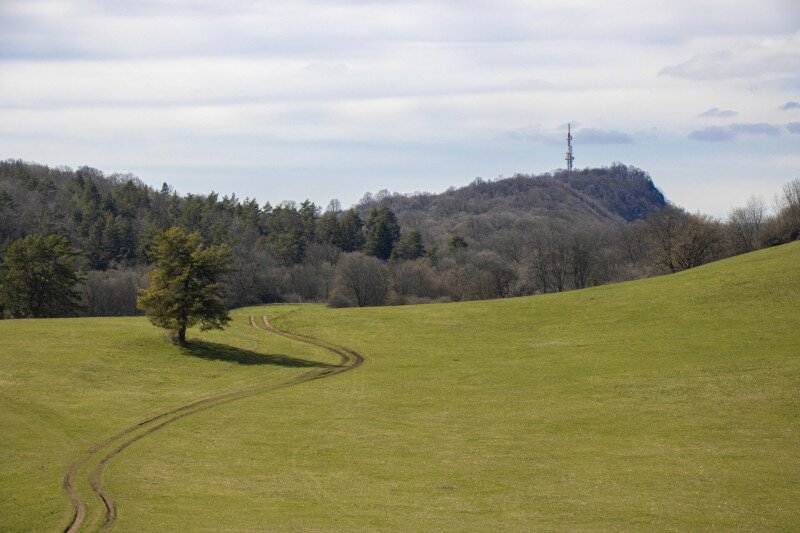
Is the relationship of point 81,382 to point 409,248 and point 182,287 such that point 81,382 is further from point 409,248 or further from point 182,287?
point 409,248

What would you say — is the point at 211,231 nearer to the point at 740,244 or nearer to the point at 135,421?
the point at 740,244

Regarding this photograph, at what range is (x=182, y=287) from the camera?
61.8 m

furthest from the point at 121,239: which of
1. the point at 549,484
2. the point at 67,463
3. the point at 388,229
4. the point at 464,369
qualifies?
the point at 549,484

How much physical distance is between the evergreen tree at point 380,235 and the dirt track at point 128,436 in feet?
315

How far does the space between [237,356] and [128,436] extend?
70.9 feet

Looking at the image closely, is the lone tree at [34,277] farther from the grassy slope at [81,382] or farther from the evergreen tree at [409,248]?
the evergreen tree at [409,248]

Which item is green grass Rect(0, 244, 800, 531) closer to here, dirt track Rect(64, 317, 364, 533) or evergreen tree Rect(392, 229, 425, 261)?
dirt track Rect(64, 317, 364, 533)

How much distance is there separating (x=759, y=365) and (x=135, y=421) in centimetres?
3927

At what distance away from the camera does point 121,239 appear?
492ft

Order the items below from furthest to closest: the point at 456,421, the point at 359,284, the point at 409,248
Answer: the point at 409,248 → the point at 359,284 → the point at 456,421

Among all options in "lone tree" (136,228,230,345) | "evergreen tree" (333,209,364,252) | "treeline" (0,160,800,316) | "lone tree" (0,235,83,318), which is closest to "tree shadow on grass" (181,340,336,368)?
"lone tree" (136,228,230,345)

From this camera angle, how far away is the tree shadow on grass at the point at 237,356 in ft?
200

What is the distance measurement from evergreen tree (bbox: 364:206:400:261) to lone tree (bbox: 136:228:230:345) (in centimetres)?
10111

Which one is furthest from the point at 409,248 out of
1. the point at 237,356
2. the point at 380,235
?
the point at 237,356
